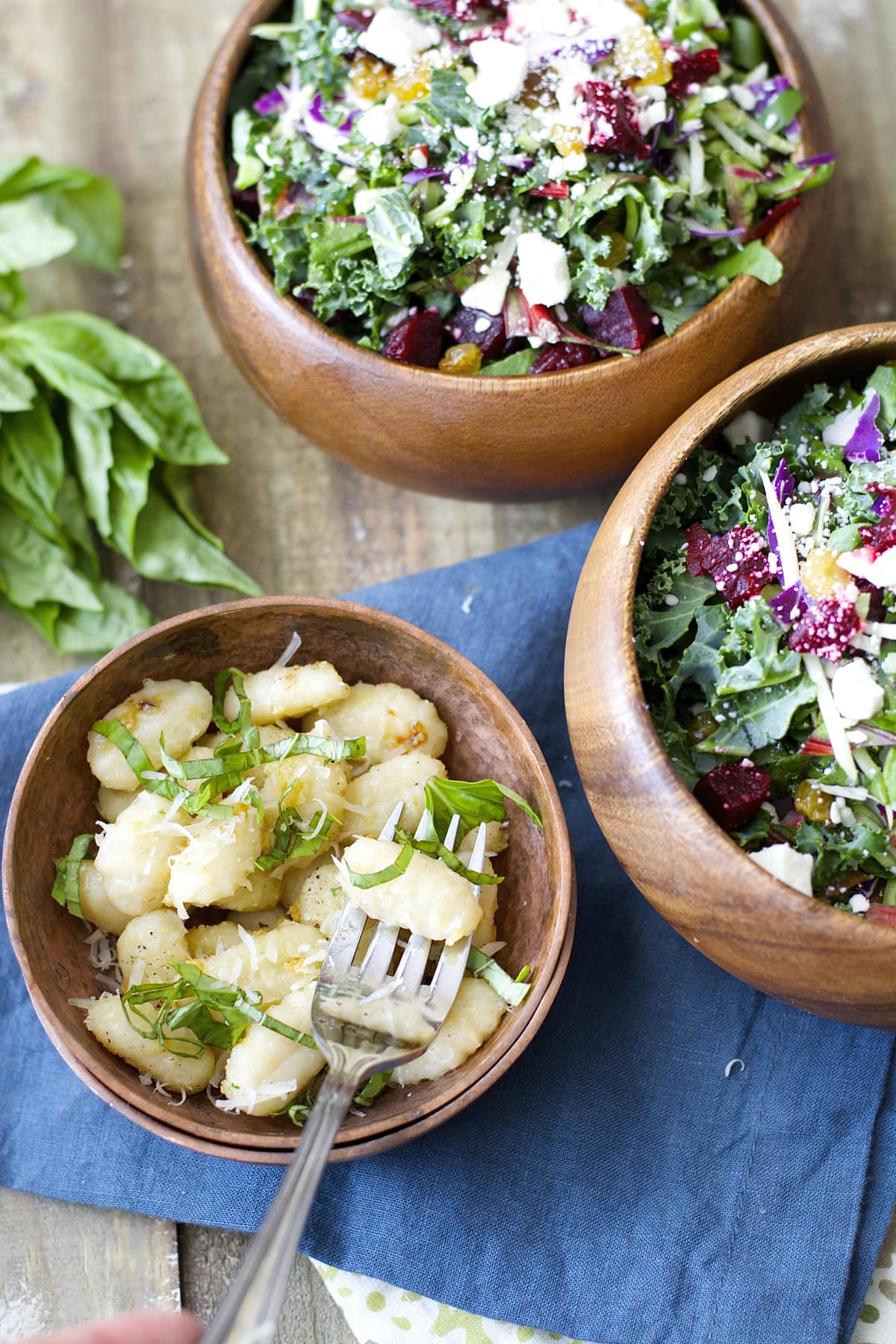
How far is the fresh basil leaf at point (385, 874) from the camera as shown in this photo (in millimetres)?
1344

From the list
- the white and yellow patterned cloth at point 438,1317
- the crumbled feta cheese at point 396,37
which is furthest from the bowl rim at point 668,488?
the white and yellow patterned cloth at point 438,1317

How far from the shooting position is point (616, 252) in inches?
61.1

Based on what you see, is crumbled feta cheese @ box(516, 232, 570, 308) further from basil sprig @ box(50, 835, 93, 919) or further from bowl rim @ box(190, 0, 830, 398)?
basil sprig @ box(50, 835, 93, 919)

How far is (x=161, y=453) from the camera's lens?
1822 mm

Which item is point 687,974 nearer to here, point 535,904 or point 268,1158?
point 535,904

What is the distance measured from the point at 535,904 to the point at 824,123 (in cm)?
112

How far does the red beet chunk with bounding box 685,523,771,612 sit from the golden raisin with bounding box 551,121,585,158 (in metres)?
0.52

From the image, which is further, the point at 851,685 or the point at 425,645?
the point at 425,645

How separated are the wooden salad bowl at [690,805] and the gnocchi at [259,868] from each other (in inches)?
8.1

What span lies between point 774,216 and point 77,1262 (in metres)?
1.62

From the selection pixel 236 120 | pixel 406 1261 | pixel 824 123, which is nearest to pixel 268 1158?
pixel 406 1261

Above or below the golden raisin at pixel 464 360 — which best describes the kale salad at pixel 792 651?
below

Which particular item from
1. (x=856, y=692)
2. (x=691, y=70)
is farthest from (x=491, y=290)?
(x=856, y=692)

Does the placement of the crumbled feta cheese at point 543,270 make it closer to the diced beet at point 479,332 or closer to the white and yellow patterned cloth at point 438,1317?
the diced beet at point 479,332
